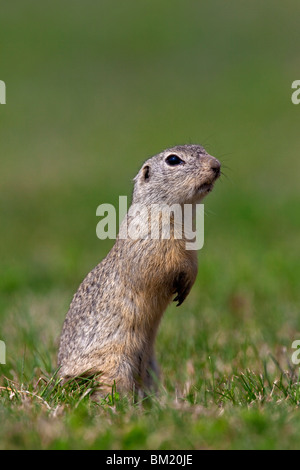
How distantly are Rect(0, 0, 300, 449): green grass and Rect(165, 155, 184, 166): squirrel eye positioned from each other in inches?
16.5

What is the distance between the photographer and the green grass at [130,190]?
4.26 meters

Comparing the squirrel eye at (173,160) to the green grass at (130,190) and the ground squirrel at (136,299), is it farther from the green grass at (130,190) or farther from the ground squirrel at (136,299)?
the green grass at (130,190)

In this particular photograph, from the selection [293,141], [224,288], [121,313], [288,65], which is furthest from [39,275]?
[288,65]

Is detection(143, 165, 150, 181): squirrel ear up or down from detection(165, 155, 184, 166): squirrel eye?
down

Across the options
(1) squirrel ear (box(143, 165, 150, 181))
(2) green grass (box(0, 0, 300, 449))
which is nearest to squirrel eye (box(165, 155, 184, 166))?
(1) squirrel ear (box(143, 165, 150, 181))

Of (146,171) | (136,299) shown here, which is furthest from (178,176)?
(136,299)

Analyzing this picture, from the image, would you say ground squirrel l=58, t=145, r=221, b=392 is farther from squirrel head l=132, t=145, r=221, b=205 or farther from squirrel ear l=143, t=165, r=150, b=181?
squirrel ear l=143, t=165, r=150, b=181

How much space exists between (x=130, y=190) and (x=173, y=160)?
300 inches

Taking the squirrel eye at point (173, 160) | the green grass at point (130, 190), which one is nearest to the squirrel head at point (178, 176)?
the squirrel eye at point (173, 160)

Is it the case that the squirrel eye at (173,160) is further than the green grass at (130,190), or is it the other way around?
the squirrel eye at (173,160)

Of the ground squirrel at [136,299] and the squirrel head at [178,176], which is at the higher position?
the squirrel head at [178,176]

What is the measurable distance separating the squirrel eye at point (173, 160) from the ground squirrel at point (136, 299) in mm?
13

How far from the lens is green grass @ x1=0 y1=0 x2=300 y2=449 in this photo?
14.0 ft

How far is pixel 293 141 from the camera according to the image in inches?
715
